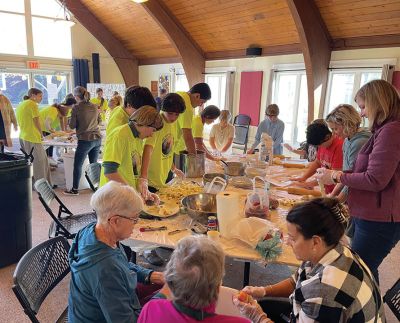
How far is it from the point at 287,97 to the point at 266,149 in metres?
3.08

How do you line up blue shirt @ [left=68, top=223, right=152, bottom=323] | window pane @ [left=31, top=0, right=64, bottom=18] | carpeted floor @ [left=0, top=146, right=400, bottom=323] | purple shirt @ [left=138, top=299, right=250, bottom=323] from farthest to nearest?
1. window pane @ [left=31, top=0, right=64, bottom=18]
2. carpeted floor @ [left=0, top=146, right=400, bottom=323]
3. blue shirt @ [left=68, top=223, right=152, bottom=323]
4. purple shirt @ [left=138, top=299, right=250, bottom=323]

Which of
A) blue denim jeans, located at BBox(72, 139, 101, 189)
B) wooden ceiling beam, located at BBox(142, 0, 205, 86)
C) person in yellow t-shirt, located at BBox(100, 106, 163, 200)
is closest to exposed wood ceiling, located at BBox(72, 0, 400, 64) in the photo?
wooden ceiling beam, located at BBox(142, 0, 205, 86)

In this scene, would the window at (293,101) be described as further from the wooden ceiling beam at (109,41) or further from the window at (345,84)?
the wooden ceiling beam at (109,41)

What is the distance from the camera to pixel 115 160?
6.12 feet

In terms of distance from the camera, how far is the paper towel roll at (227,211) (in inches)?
61.9

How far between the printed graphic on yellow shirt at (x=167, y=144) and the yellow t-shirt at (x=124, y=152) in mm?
315

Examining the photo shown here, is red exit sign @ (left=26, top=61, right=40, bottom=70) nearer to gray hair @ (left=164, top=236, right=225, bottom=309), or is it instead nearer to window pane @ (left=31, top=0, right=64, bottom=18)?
window pane @ (left=31, top=0, right=64, bottom=18)

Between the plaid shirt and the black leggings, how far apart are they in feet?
1.22

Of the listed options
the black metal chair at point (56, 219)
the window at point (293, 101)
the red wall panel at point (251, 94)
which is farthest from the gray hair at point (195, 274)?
the red wall panel at point (251, 94)

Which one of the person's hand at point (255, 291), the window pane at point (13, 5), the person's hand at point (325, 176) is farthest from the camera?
the window pane at point (13, 5)

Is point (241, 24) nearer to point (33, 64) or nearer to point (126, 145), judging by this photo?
point (126, 145)

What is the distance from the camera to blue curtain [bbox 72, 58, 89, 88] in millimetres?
8719

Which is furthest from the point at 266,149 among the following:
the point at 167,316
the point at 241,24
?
the point at 241,24

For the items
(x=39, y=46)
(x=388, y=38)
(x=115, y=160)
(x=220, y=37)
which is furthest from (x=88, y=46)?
(x=115, y=160)
